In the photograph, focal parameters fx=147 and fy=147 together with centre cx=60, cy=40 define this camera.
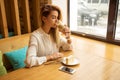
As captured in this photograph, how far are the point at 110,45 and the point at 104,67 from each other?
3.22 ft

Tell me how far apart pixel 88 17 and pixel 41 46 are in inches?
50.5

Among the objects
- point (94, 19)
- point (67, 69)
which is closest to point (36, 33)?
point (67, 69)

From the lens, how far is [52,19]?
5.00ft

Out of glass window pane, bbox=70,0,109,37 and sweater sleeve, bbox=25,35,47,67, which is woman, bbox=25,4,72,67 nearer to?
sweater sleeve, bbox=25,35,47,67

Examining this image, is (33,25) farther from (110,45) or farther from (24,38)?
(110,45)

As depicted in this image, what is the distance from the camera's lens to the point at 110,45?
221 cm

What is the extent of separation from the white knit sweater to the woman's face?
0.11m

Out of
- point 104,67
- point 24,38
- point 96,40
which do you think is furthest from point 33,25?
point 104,67

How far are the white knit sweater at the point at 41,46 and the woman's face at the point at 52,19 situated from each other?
0.11m

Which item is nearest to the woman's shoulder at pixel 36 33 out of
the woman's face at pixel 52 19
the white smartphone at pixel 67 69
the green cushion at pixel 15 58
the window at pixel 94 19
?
the woman's face at pixel 52 19

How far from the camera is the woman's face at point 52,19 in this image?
1.51 meters

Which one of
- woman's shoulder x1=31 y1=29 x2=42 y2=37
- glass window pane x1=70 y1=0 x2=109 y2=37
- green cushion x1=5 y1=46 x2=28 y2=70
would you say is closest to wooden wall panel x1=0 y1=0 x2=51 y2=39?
green cushion x1=5 y1=46 x2=28 y2=70

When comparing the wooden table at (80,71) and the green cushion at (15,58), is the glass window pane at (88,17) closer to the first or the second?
the wooden table at (80,71)

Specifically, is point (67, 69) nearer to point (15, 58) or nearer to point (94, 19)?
point (15, 58)
